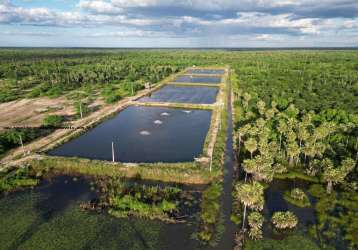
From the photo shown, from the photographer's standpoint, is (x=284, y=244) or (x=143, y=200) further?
(x=143, y=200)

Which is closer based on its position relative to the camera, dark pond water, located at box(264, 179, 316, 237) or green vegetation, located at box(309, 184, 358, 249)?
green vegetation, located at box(309, 184, 358, 249)

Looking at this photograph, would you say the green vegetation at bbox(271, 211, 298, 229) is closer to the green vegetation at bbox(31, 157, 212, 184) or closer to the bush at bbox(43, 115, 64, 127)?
the green vegetation at bbox(31, 157, 212, 184)

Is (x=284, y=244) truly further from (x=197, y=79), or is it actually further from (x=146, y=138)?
(x=197, y=79)

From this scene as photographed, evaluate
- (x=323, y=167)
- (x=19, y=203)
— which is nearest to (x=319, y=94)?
(x=323, y=167)

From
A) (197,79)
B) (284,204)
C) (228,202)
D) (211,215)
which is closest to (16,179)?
(211,215)

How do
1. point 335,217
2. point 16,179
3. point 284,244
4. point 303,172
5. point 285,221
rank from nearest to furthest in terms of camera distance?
1. point 284,244
2. point 285,221
3. point 335,217
4. point 16,179
5. point 303,172

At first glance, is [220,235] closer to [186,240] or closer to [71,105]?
[186,240]

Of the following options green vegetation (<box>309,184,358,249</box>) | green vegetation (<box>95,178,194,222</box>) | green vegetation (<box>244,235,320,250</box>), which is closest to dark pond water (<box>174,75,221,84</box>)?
green vegetation (<box>309,184,358,249</box>)
